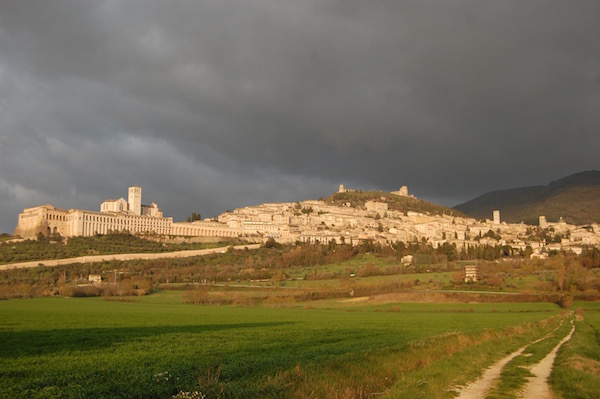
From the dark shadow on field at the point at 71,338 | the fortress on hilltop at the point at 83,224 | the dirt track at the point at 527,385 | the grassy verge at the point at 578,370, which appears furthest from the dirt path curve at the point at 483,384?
the fortress on hilltop at the point at 83,224

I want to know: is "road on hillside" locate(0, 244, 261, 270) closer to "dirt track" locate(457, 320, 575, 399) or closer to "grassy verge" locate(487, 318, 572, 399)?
"grassy verge" locate(487, 318, 572, 399)

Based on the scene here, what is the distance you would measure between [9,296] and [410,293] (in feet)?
170

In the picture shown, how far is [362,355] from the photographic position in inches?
760

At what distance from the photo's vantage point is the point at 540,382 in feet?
50.3

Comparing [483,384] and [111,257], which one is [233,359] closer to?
[483,384]

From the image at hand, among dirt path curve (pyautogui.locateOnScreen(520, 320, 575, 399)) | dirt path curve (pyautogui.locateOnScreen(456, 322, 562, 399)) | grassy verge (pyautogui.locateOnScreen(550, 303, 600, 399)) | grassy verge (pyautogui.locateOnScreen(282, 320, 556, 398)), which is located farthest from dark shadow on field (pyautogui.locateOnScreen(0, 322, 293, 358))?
grassy verge (pyautogui.locateOnScreen(550, 303, 600, 399))

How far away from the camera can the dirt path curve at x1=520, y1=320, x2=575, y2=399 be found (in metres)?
13.6

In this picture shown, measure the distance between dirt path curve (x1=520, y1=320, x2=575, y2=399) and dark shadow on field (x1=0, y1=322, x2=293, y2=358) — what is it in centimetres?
1568

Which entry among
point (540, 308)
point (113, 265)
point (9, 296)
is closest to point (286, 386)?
point (540, 308)

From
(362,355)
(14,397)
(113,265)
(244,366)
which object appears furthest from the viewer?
(113,265)

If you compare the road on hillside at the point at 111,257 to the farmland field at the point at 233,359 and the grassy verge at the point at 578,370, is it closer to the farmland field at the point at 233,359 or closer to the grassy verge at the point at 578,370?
the farmland field at the point at 233,359

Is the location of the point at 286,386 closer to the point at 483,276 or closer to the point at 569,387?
the point at 569,387

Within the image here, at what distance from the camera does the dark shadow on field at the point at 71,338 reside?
19.9 metres

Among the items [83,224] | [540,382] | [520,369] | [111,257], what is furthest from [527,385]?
[83,224]
